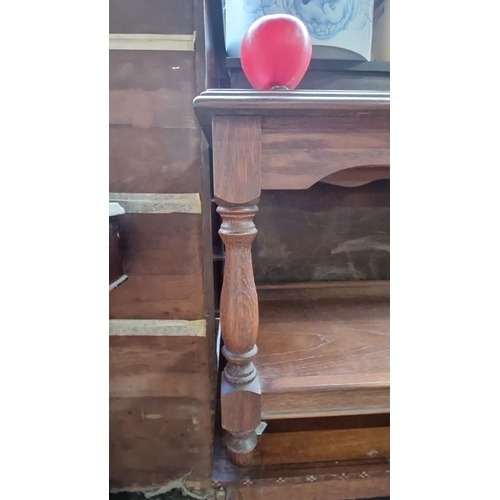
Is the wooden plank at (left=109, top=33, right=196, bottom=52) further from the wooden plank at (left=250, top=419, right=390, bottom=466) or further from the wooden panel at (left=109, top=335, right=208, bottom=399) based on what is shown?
the wooden plank at (left=250, top=419, right=390, bottom=466)

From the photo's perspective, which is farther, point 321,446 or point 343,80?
point 343,80

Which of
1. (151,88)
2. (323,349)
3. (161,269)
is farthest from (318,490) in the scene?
(151,88)

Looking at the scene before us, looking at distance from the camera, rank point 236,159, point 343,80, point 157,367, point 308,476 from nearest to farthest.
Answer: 1. point 236,159
2. point 308,476
3. point 157,367
4. point 343,80

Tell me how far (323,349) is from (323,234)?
36cm

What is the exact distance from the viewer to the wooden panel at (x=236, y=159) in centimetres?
44

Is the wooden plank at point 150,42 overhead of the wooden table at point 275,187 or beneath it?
overhead

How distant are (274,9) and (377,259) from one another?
624 millimetres

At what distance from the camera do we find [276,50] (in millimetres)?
494

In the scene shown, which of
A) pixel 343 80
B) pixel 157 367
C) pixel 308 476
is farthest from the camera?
pixel 343 80

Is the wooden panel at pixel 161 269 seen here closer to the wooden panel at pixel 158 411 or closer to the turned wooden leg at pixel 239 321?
the wooden panel at pixel 158 411

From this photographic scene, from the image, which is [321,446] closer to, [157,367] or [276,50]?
[157,367]

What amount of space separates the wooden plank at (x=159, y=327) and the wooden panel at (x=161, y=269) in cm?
1

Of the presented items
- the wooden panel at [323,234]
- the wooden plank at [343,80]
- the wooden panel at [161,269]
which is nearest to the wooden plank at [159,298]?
the wooden panel at [161,269]

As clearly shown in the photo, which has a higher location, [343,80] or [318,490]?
[343,80]
